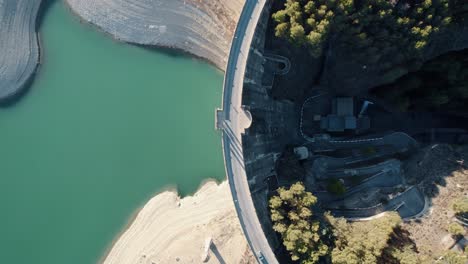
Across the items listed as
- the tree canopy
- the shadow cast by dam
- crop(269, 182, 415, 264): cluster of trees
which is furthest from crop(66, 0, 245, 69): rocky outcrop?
the tree canopy

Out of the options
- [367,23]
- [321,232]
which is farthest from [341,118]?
[321,232]

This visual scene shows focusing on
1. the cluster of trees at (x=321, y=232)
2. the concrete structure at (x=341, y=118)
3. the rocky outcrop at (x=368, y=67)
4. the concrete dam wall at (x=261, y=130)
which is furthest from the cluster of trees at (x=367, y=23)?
the cluster of trees at (x=321, y=232)

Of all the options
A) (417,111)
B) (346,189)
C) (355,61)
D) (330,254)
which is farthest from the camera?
(417,111)

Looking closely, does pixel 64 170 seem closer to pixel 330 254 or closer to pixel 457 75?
pixel 330 254

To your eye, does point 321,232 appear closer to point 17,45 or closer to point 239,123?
point 239,123

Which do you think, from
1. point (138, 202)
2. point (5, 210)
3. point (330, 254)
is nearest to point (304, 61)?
point (330, 254)

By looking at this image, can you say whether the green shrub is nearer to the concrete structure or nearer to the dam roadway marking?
the concrete structure
